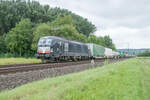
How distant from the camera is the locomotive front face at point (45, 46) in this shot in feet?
55.4

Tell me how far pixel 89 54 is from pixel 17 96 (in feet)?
87.0

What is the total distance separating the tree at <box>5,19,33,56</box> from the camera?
48594 millimetres

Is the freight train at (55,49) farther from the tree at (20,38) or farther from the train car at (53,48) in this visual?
the tree at (20,38)

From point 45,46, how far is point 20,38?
3527 cm

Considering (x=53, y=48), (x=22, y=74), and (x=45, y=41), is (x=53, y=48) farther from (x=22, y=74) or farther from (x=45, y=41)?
(x=22, y=74)

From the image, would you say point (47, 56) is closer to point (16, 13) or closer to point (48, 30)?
point (48, 30)

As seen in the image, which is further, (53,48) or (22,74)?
(53,48)

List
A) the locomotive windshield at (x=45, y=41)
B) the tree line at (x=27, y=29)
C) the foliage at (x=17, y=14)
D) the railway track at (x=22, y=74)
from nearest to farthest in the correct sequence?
1. the railway track at (x=22, y=74)
2. the locomotive windshield at (x=45, y=41)
3. the tree line at (x=27, y=29)
4. the foliage at (x=17, y=14)

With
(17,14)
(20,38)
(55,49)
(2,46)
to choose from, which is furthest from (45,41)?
(17,14)

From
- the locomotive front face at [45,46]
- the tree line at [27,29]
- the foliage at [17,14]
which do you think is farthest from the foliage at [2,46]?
the locomotive front face at [45,46]

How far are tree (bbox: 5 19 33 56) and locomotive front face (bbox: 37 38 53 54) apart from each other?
33889 millimetres

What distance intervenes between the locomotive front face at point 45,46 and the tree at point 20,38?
3389cm

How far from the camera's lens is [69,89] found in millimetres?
5246

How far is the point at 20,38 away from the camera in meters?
49.2
